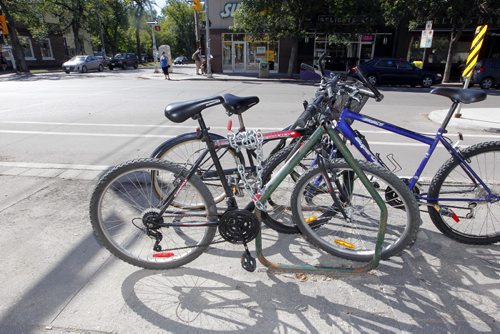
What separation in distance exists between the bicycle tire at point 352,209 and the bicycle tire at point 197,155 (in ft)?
2.14

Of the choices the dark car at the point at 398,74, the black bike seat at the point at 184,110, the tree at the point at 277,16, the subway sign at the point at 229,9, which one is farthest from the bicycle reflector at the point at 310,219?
the subway sign at the point at 229,9

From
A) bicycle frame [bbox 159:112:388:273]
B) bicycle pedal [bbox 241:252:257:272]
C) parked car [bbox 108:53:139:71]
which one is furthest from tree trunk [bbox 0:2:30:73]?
bicycle pedal [bbox 241:252:257:272]

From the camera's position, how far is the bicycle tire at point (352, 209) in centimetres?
231

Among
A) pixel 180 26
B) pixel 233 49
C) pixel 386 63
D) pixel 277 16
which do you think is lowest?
pixel 386 63

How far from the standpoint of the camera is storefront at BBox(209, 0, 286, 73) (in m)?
24.1

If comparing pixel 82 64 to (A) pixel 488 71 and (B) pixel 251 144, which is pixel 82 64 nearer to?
(A) pixel 488 71

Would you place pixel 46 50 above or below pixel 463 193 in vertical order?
above

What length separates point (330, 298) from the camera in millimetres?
2314

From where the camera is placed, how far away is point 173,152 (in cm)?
332

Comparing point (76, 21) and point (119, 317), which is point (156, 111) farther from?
point (76, 21)

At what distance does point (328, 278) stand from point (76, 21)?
Result: 4106 centimetres

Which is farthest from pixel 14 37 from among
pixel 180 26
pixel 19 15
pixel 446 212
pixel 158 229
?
pixel 180 26

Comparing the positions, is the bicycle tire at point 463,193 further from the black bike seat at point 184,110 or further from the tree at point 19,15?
the tree at point 19,15

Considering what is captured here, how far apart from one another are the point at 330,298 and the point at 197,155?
166cm
